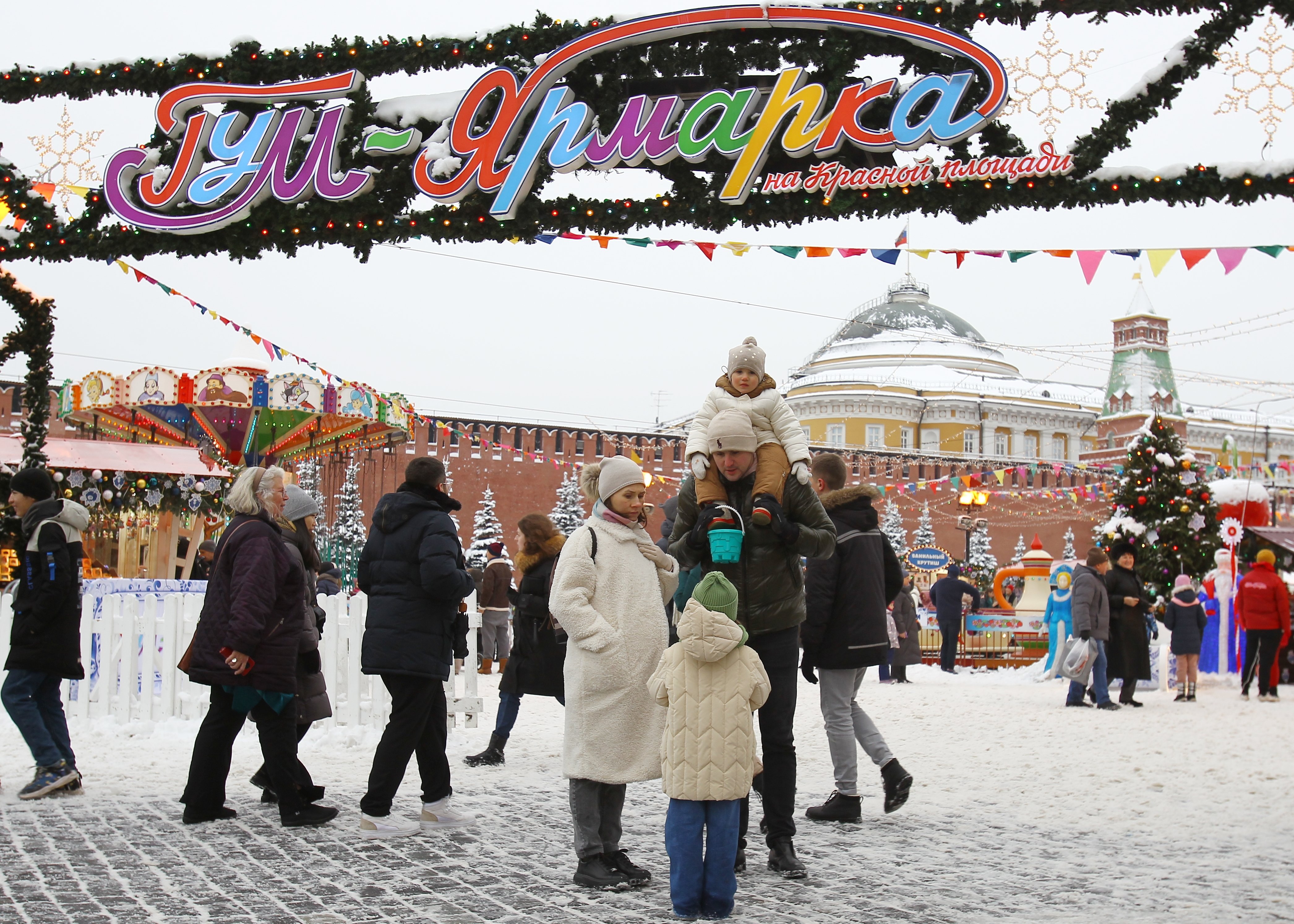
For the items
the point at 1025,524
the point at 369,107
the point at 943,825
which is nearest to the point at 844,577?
the point at 943,825

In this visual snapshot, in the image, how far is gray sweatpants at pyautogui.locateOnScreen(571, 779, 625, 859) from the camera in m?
Result: 4.24

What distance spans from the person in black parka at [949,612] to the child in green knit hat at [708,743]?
13.8 metres

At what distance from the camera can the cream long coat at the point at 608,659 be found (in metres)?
4.25

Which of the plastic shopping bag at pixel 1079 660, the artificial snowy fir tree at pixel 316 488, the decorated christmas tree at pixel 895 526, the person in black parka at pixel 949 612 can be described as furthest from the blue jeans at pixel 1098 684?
the decorated christmas tree at pixel 895 526

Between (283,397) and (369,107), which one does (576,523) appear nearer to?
(283,397)

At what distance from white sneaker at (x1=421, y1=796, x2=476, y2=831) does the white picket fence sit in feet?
Answer: 8.40

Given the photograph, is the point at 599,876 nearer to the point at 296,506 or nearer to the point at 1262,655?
the point at 296,506

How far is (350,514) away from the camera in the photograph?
38.3 metres

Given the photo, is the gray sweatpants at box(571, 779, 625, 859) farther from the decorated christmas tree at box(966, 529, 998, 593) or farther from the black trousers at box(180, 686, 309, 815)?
the decorated christmas tree at box(966, 529, 998, 593)

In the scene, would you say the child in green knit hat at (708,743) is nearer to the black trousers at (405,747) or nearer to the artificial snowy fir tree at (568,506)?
the black trousers at (405,747)

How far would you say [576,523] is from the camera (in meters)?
38.6

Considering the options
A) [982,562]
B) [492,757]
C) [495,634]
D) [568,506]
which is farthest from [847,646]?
[982,562]

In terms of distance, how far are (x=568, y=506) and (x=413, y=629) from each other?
1375 inches

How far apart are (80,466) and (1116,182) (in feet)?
53.0
